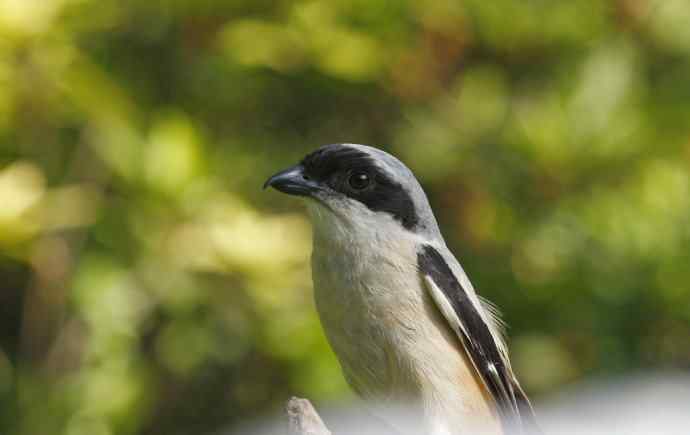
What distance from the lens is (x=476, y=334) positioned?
4.11 m

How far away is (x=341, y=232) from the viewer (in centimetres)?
409

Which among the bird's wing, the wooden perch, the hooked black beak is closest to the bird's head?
the hooked black beak

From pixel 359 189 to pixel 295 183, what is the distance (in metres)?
0.24

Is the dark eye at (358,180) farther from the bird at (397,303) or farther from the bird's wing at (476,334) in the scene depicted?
the bird's wing at (476,334)

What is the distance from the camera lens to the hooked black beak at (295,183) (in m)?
4.00

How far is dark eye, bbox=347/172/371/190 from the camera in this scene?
414cm

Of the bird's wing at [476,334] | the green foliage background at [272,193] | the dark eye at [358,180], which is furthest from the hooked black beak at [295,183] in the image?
the green foliage background at [272,193]

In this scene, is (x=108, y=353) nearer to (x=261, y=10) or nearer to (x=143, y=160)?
(x=143, y=160)

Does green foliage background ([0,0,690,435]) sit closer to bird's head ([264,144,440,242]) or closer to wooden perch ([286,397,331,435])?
bird's head ([264,144,440,242])

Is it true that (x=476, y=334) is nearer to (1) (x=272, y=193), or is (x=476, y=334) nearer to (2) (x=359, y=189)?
(2) (x=359, y=189)

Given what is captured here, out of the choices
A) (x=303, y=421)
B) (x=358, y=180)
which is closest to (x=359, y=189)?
(x=358, y=180)

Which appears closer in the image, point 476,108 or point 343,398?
point 343,398

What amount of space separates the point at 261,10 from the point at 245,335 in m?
1.49

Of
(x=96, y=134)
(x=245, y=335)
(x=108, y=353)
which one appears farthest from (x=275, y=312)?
(x=96, y=134)
